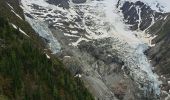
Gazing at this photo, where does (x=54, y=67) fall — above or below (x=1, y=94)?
below

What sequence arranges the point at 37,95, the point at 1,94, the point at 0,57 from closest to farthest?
1. the point at 1,94
2. the point at 37,95
3. the point at 0,57

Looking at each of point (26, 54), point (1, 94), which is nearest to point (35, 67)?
point (26, 54)

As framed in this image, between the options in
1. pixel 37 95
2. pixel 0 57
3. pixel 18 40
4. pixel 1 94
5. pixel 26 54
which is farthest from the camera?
pixel 18 40

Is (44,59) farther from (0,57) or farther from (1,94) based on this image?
(1,94)

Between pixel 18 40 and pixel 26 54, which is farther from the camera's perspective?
pixel 18 40
